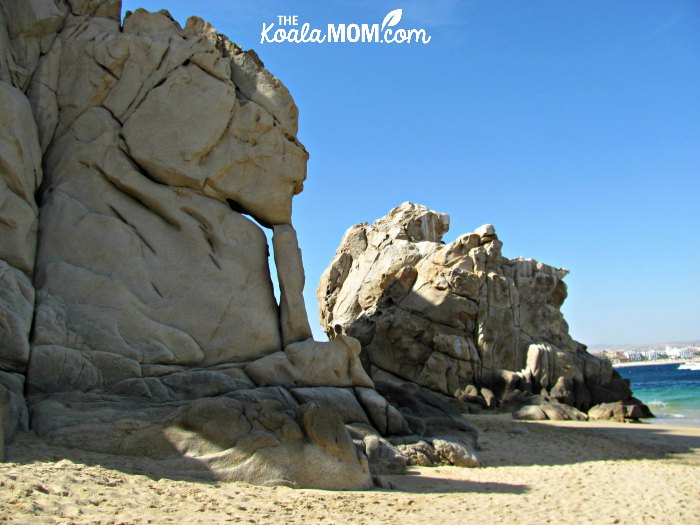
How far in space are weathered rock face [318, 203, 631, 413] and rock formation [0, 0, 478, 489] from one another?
1161cm

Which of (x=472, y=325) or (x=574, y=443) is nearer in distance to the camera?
(x=574, y=443)

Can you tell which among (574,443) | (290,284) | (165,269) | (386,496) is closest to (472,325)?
(574,443)

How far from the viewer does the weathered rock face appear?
28.5 m

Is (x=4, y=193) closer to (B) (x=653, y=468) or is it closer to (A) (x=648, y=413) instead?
(B) (x=653, y=468)

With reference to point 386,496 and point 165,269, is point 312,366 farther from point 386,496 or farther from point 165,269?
point 386,496

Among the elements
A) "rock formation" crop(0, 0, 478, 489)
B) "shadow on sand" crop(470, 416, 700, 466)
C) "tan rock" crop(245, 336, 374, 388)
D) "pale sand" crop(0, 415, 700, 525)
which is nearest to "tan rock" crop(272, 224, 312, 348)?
"rock formation" crop(0, 0, 478, 489)

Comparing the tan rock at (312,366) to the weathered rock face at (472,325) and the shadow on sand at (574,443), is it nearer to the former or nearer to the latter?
the shadow on sand at (574,443)

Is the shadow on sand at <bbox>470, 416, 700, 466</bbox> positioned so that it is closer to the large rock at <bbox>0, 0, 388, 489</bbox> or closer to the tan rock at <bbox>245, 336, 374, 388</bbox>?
the tan rock at <bbox>245, 336, 374, 388</bbox>

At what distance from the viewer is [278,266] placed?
14750 millimetres

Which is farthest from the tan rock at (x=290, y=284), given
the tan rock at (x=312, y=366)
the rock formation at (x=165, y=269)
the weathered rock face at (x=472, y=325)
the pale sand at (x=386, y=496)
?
the weathered rock face at (x=472, y=325)

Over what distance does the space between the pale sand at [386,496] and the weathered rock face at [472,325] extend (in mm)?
14321

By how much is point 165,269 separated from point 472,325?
18.0m

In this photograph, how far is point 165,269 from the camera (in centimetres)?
1359

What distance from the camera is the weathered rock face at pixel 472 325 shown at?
2845cm
